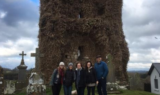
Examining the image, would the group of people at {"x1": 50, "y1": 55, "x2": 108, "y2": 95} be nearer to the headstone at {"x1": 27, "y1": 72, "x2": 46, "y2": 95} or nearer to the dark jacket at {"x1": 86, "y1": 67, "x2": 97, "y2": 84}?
the dark jacket at {"x1": 86, "y1": 67, "x2": 97, "y2": 84}

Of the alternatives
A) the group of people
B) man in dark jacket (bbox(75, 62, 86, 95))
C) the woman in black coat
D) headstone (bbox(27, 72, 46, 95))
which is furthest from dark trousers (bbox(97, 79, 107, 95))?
headstone (bbox(27, 72, 46, 95))

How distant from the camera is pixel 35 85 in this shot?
36.2 feet

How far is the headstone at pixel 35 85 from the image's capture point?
35.8 ft

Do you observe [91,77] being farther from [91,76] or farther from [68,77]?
[68,77]

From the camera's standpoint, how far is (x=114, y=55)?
71.4 feet

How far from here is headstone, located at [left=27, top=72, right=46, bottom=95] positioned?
1092 cm

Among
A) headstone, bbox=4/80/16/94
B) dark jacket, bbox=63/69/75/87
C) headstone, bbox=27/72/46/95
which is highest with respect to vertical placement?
dark jacket, bbox=63/69/75/87

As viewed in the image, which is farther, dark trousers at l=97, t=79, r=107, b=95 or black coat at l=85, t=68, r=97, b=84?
dark trousers at l=97, t=79, r=107, b=95

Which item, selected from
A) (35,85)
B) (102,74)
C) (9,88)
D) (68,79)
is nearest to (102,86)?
(102,74)

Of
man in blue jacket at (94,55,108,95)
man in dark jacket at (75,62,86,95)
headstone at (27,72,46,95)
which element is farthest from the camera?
headstone at (27,72,46,95)

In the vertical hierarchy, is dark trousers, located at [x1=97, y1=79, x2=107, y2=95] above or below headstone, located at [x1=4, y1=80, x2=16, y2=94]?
above

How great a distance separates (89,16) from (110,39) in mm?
3581

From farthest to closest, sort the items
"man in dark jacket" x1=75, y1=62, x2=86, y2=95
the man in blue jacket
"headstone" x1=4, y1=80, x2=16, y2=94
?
"headstone" x1=4, y1=80, x2=16, y2=94 < the man in blue jacket < "man in dark jacket" x1=75, y1=62, x2=86, y2=95

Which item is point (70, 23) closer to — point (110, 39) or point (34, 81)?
point (110, 39)
